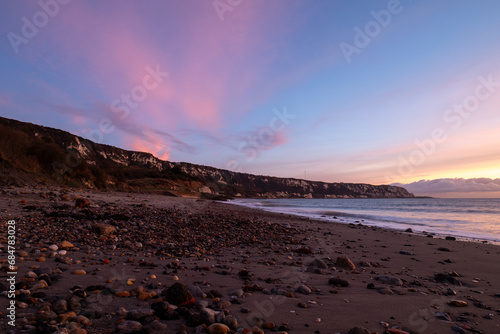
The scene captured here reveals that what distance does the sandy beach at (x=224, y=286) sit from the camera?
9.36 feet

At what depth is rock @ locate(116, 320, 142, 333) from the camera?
101 inches

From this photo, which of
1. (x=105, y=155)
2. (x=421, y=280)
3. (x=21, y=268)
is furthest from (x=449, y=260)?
(x=105, y=155)

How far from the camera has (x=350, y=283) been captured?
486 centimetres

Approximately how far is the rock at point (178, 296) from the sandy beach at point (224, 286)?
0.01 m

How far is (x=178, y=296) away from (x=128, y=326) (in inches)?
28.5

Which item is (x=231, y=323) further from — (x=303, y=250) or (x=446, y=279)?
(x=303, y=250)

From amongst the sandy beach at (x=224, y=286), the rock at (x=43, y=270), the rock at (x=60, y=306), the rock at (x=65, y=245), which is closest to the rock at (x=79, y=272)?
the sandy beach at (x=224, y=286)

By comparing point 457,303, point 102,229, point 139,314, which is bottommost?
point 457,303

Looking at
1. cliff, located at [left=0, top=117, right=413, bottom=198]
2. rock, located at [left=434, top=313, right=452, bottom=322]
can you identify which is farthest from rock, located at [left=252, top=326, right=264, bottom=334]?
cliff, located at [left=0, top=117, right=413, bottom=198]

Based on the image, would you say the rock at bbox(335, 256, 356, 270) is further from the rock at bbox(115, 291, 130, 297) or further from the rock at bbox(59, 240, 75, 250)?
the rock at bbox(59, 240, 75, 250)

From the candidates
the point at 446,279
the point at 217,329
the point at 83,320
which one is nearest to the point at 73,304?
the point at 83,320

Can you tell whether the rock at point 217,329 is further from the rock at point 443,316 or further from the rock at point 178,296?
the rock at point 443,316

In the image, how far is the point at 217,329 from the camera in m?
2.61

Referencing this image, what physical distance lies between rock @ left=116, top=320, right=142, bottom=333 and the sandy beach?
1 cm
